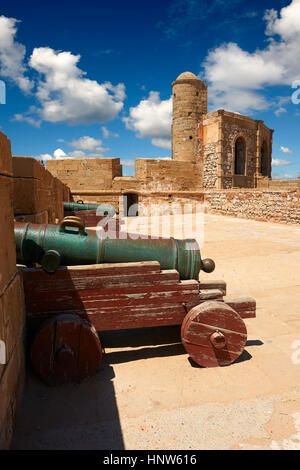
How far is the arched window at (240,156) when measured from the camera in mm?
21819

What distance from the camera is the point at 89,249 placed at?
7.61 ft

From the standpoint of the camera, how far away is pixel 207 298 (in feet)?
7.70

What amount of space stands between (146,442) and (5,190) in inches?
60.8

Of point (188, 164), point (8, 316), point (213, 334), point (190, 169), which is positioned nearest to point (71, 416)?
point (8, 316)

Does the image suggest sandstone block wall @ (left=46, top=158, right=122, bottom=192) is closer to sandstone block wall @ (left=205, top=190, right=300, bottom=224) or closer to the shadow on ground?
sandstone block wall @ (left=205, top=190, right=300, bottom=224)

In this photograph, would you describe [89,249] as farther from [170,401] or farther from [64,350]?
[170,401]

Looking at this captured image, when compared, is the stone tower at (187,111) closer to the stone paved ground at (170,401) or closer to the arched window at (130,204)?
the arched window at (130,204)

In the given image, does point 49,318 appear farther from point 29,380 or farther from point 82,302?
point 29,380

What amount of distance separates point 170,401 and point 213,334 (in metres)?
0.57

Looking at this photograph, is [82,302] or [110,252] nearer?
[82,302]

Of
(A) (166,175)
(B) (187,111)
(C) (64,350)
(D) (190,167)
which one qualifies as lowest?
(C) (64,350)

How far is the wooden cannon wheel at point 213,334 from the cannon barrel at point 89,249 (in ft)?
1.27

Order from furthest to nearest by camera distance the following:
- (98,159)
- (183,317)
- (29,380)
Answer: (98,159)
(183,317)
(29,380)

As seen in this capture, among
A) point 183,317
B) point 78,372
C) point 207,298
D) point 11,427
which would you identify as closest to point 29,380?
point 78,372
